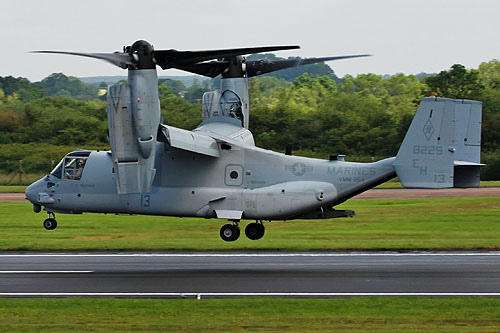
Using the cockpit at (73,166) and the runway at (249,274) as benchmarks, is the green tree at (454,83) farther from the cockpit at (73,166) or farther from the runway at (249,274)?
the cockpit at (73,166)

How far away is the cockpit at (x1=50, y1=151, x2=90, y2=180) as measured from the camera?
28.5 m

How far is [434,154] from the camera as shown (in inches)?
1006

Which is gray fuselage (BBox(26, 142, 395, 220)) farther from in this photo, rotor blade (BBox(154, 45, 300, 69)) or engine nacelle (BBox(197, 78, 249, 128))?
engine nacelle (BBox(197, 78, 249, 128))

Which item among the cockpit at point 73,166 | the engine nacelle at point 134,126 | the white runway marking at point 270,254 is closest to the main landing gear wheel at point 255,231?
the white runway marking at point 270,254

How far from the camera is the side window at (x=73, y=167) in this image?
28.5 m

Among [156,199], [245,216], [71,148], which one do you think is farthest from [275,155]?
[71,148]

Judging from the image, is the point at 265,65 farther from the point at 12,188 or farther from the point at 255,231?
the point at 12,188

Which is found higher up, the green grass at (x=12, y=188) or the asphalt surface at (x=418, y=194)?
the asphalt surface at (x=418, y=194)

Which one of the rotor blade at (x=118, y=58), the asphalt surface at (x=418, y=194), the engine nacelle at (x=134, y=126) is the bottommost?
the asphalt surface at (x=418, y=194)

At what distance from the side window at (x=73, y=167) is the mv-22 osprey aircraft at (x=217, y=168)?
0.04 metres

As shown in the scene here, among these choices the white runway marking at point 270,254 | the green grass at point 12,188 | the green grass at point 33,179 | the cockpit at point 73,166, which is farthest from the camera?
the green grass at point 33,179

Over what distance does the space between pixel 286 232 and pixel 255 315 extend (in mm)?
16977

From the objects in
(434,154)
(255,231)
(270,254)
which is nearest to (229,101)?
(255,231)

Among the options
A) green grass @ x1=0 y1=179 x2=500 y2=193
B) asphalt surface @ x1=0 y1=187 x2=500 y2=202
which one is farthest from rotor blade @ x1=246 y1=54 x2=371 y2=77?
green grass @ x1=0 y1=179 x2=500 y2=193
